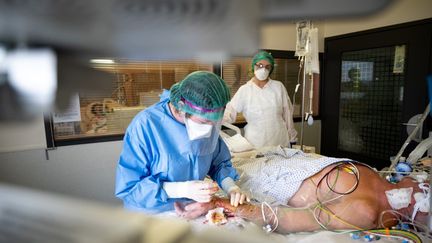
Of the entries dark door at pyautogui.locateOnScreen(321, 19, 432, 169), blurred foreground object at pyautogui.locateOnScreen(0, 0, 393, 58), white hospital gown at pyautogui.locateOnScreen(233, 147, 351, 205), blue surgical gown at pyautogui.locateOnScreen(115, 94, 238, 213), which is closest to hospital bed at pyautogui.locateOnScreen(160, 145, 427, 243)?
white hospital gown at pyautogui.locateOnScreen(233, 147, 351, 205)

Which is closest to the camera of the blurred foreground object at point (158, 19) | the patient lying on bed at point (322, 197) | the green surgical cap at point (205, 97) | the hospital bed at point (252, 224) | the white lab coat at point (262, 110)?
the blurred foreground object at point (158, 19)

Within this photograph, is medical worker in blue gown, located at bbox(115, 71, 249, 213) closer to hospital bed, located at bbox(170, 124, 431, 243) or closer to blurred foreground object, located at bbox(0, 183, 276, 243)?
hospital bed, located at bbox(170, 124, 431, 243)

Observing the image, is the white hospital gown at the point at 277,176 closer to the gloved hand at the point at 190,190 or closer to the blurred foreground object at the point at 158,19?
the gloved hand at the point at 190,190

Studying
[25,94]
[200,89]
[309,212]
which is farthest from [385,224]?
[25,94]

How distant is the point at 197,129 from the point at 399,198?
3.25 ft

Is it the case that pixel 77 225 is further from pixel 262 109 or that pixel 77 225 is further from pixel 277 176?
pixel 262 109

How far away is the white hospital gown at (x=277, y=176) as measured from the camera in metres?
1.44

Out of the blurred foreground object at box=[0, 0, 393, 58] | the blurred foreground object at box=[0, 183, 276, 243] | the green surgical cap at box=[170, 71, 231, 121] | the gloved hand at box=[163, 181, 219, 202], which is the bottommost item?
the gloved hand at box=[163, 181, 219, 202]

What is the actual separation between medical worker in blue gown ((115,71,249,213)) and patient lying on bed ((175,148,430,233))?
12 cm

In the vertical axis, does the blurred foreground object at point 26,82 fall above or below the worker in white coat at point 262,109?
above

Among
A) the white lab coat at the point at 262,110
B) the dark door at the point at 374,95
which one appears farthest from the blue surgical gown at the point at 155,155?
the dark door at the point at 374,95

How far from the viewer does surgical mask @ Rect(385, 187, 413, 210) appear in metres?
1.22

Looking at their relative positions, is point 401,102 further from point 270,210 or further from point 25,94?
point 25,94

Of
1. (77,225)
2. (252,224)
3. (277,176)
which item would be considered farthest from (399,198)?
(77,225)
